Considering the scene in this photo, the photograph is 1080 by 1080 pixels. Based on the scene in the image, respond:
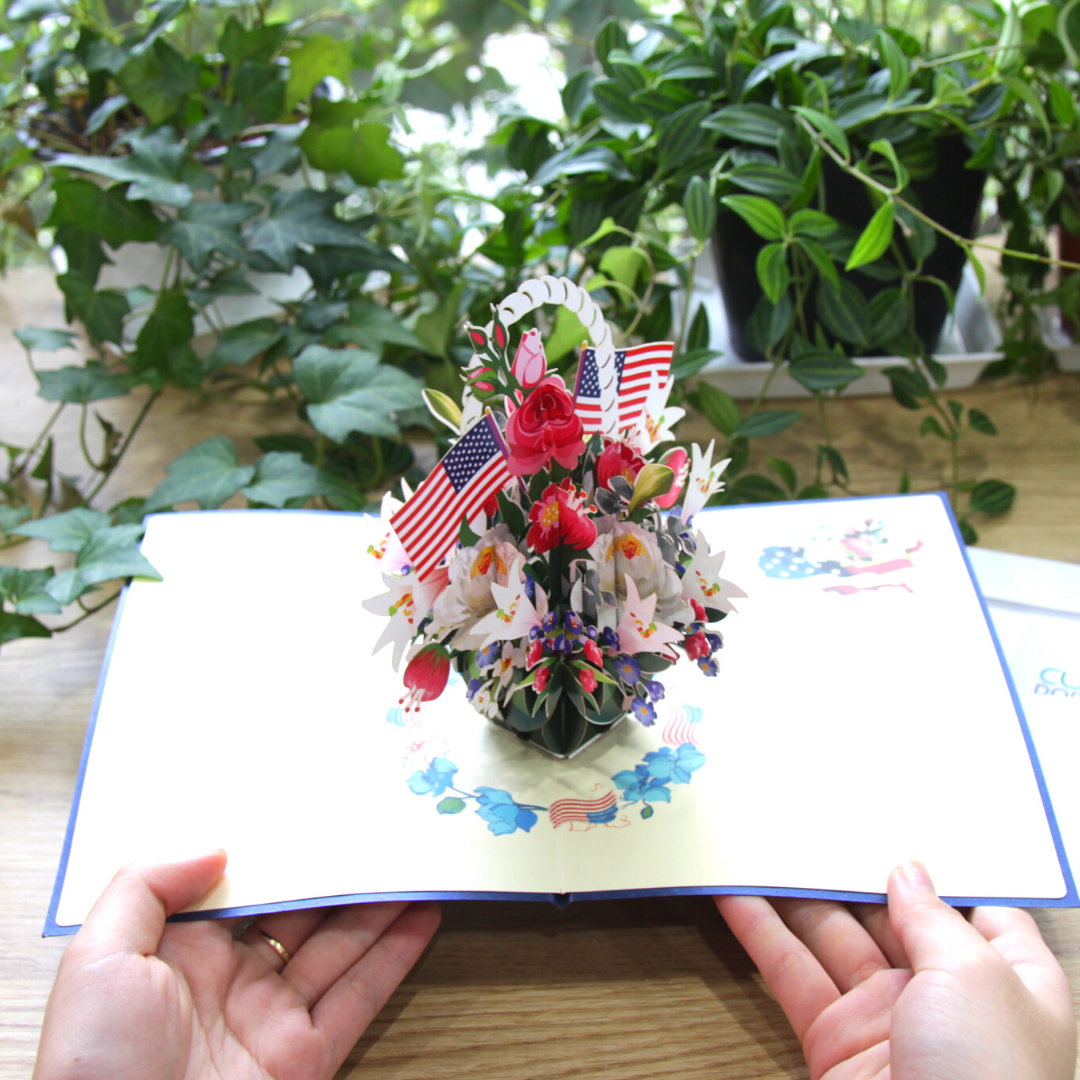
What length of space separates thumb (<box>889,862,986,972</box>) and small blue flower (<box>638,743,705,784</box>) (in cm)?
14

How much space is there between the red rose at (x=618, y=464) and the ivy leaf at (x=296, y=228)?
1.78ft

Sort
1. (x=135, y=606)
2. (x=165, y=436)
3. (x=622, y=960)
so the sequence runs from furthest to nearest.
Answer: (x=165, y=436) < (x=135, y=606) < (x=622, y=960)

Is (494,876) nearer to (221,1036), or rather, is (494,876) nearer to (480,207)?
(221,1036)

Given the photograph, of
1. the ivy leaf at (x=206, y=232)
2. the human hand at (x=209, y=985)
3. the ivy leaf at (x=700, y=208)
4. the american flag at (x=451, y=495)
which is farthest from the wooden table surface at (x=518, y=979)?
the ivy leaf at (x=700, y=208)

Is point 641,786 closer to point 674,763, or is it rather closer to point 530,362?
point 674,763

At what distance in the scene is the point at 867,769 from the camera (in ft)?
2.06

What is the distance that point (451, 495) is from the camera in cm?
53

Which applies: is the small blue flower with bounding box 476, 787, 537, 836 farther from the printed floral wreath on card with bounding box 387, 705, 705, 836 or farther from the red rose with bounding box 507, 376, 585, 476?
the red rose with bounding box 507, 376, 585, 476

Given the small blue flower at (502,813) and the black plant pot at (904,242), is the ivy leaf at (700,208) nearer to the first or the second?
the black plant pot at (904,242)

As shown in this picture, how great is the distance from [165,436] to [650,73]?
667 mm

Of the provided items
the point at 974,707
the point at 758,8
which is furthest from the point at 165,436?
the point at 974,707

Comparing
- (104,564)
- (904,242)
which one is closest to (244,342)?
(104,564)

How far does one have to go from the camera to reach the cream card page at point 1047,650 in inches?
26.4

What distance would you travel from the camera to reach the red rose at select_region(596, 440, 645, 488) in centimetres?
53
